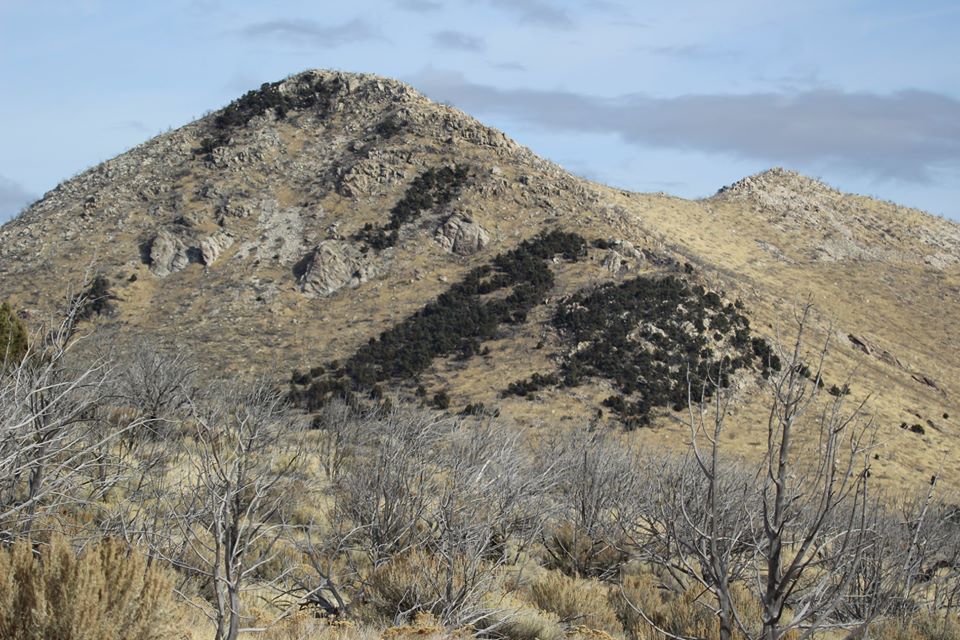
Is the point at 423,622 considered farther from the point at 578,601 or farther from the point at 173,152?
the point at 173,152

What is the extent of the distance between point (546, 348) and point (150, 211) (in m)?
30.6

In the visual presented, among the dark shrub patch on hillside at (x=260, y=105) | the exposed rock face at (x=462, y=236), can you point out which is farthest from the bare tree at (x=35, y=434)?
the dark shrub patch on hillside at (x=260, y=105)

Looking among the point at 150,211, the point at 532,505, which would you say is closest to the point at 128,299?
the point at 150,211

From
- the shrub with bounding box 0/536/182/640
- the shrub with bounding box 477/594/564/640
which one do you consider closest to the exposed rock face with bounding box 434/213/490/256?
the shrub with bounding box 477/594/564/640

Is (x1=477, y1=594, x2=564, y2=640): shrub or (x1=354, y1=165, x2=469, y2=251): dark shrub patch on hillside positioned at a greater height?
(x1=354, y1=165, x2=469, y2=251): dark shrub patch on hillside

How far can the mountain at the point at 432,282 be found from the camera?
43.8m

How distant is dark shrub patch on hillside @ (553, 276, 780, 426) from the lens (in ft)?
142

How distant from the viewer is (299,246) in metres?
54.7

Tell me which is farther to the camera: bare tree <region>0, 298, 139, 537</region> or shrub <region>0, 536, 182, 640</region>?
bare tree <region>0, 298, 139, 537</region>

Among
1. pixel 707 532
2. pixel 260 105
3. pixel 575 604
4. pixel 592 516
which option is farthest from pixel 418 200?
pixel 707 532

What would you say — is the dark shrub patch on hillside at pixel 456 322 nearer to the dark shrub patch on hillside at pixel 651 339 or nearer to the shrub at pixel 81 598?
the dark shrub patch on hillside at pixel 651 339

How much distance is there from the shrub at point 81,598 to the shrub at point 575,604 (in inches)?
271

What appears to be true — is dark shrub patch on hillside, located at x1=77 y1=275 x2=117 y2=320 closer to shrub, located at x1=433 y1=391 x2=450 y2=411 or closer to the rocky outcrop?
the rocky outcrop

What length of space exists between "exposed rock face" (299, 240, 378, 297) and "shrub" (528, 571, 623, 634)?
133 ft
